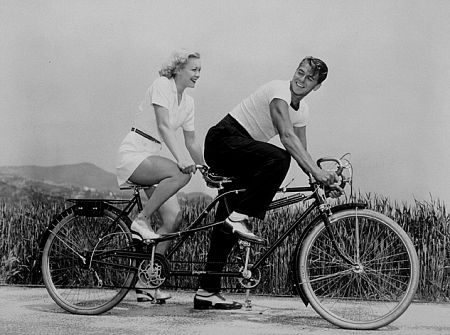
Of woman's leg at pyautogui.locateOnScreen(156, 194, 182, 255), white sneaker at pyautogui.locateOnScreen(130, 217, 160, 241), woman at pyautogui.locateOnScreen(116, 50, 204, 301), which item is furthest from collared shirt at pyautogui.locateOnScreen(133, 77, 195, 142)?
white sneaker at pyautogui.locateOnScreen(130, 217, 160, 241)

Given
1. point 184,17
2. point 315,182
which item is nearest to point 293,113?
point 315,182

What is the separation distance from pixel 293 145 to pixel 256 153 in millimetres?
221

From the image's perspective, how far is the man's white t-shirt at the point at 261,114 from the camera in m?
4.94

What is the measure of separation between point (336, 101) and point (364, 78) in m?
0.26

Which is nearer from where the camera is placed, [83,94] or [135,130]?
[135,130]

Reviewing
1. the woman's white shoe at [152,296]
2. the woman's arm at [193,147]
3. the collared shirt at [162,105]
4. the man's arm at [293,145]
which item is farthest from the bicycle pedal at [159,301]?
the man's arm at [293,145]

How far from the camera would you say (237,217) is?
480 cm

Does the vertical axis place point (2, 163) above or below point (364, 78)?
below

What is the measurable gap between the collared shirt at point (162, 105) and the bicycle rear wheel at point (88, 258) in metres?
0.56

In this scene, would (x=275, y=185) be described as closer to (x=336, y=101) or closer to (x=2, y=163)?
(x=336, y=101)

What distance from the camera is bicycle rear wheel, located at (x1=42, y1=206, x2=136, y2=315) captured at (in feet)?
16.8

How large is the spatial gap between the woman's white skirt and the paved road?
85cm

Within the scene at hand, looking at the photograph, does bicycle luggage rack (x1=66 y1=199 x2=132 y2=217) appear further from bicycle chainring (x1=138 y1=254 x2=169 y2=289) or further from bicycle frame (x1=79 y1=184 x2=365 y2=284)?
bicycle chainring (x1=138 y1=254 x2=169 y2=289)

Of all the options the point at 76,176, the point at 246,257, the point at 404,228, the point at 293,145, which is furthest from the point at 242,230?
the point at 76,176
